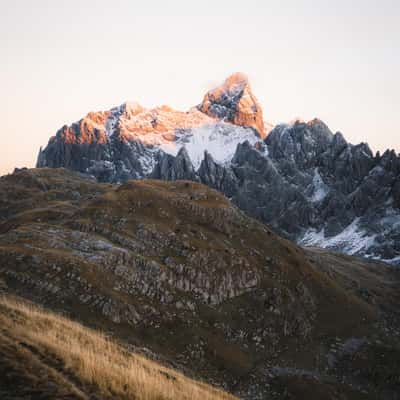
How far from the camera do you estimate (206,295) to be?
58.3 metres

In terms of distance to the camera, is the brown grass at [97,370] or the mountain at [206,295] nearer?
the brown grass at [97,370]

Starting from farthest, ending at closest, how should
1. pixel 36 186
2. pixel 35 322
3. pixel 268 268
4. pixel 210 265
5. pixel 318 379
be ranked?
pixel 36 186 < pixel 268 268 < pixel 210 265 < pixel 318 379 < pixel 35 322

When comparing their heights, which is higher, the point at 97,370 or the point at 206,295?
the point at 97,370

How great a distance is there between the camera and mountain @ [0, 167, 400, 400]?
44.5m

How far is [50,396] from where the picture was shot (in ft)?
30.4

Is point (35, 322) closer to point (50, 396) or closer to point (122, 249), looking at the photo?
point (50, 396)

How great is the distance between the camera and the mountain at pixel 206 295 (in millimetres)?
44500

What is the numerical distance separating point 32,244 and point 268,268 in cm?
4230

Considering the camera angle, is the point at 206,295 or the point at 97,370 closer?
the point at 97,370

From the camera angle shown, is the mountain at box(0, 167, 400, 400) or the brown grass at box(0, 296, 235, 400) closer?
the brown grass at box(0, 296, 235, 400)

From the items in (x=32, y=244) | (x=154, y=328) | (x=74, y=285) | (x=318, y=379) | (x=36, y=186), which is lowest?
(x=318, y=379)

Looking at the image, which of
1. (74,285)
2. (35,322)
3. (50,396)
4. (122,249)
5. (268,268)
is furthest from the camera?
(268,268)

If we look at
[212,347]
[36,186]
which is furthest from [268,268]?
[36,186]

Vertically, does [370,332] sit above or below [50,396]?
below
